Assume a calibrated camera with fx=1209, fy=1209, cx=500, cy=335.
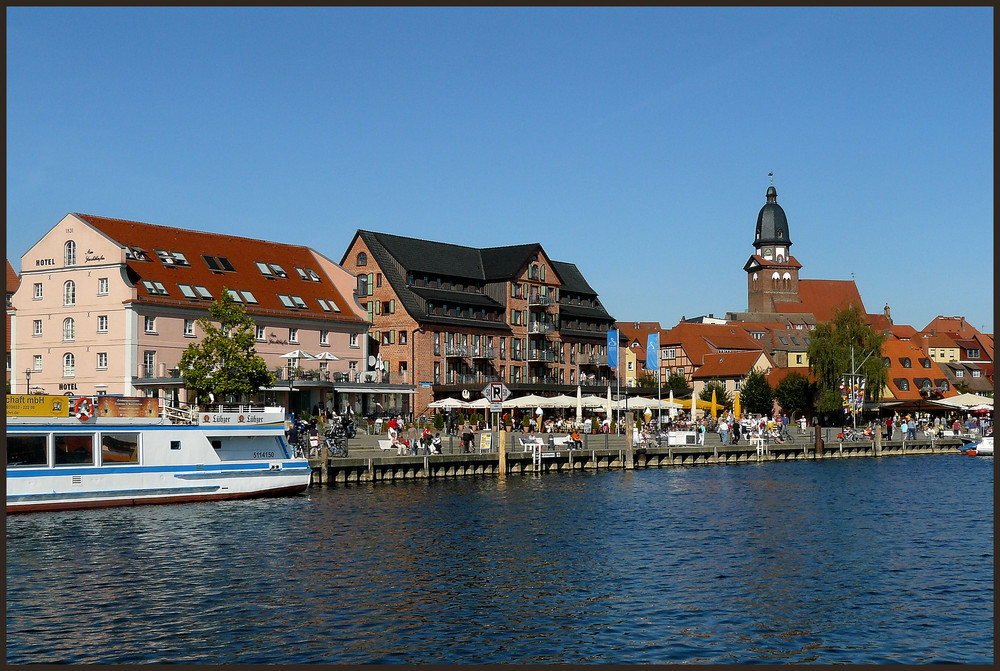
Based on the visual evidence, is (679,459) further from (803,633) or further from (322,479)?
(803,633)

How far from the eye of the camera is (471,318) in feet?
341

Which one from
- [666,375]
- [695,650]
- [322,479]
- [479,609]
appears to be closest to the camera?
[695,650]

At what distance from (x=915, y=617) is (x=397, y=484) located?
35.2m

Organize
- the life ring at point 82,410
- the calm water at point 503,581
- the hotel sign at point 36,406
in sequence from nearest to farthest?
the calm water at point 503,581, the hotel sign at point 36,406, the life ring at point 82,410

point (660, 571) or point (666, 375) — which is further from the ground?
point (666, 375)

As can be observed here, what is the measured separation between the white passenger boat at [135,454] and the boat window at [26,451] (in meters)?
0.04

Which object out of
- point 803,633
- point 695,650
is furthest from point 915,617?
point 695,650

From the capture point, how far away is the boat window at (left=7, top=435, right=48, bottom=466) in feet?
151

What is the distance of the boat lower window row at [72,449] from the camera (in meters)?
Answer: 46.3

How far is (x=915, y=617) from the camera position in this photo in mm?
27469

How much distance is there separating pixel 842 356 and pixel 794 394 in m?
15.2

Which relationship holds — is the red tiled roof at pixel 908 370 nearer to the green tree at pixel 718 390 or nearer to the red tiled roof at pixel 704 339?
the green tree at pixel 718 390

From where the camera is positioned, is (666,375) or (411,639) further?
(666,375)

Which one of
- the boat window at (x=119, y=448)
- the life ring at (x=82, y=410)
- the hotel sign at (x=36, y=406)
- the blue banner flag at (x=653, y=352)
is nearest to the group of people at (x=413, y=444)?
the boat window at (x=119, y=448)
